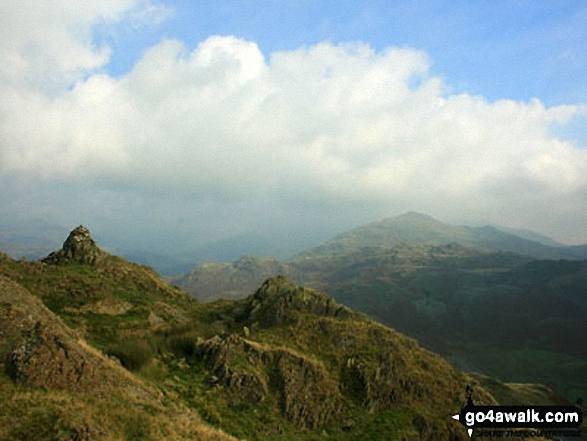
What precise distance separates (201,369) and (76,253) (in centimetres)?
3254

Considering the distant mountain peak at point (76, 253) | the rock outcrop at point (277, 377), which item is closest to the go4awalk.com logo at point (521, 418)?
the rock outcrop at point (277, 377)

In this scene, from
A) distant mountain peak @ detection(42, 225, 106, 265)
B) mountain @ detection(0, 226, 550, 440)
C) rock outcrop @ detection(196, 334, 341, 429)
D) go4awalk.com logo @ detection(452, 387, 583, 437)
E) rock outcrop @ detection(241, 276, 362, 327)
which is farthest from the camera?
distant mountain peak @ detection(42, 225, 106, 265)

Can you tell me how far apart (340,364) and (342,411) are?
13.4 feet

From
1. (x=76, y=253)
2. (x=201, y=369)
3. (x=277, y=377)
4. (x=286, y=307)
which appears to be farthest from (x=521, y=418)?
(x=76, y=253)

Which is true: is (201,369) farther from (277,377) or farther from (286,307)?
(286,307)

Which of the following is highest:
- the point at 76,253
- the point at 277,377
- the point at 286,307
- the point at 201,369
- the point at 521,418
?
the point at 76,253

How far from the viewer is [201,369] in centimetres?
2405

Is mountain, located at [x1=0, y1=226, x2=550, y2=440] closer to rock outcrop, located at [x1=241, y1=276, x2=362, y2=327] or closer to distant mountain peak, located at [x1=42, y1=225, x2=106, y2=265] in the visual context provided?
rock outcrop, located at [x1=241, y1=276, x2=362, y2=327]

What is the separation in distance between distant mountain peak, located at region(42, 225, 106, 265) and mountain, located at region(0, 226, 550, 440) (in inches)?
115

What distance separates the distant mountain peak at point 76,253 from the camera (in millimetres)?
45450

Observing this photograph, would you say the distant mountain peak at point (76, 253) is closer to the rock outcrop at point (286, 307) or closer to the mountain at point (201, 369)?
the mountain at point (201, 369)

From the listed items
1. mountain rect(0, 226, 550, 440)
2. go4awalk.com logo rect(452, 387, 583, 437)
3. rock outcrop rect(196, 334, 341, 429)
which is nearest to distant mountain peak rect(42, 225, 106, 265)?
mountain rect(0, 226, 550, 440)

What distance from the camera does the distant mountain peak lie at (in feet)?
149

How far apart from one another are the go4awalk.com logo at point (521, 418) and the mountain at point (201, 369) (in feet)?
4.91
